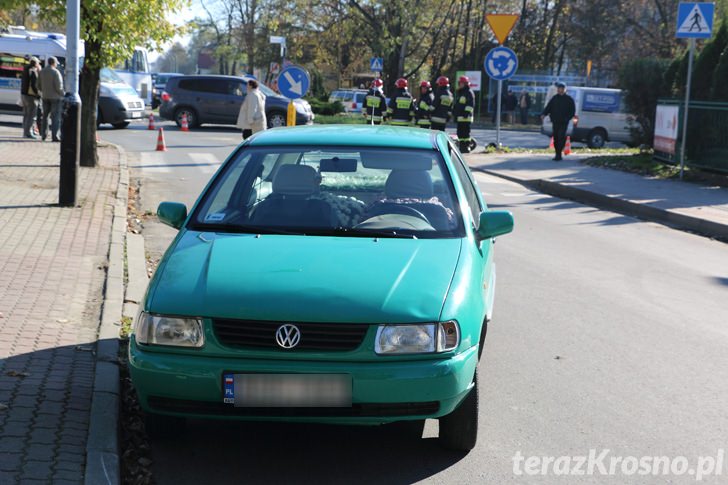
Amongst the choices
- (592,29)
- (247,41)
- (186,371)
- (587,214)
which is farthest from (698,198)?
(247,41)

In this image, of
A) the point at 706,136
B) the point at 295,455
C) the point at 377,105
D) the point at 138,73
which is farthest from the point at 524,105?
the point at 295,455

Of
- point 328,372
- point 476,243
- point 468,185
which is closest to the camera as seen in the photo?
point 328,372

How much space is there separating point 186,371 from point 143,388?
26 centimetres

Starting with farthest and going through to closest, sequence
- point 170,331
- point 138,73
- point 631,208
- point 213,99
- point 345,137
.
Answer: point 138,73
point 213,99
point 631,208
point 345,137
point 170,331

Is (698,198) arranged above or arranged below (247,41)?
below

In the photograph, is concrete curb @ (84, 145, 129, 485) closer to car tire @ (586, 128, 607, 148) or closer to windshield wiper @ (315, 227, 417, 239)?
windshield wiper @ (315, 227, 417, 239)

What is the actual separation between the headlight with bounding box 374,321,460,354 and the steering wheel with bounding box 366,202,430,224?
49.1 inches

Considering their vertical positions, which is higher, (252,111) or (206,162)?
(252,111)

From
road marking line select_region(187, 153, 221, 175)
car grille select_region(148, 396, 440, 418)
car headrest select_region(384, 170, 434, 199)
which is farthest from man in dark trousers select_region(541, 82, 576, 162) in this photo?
car grille select_region(148, 396, 440, 418)

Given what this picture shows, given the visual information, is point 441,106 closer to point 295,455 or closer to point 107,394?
point 107,394

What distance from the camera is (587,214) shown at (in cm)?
1516

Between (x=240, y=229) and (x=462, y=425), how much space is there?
1634 mm

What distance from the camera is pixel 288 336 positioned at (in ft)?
14.1

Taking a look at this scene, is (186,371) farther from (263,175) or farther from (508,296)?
(508,296)
